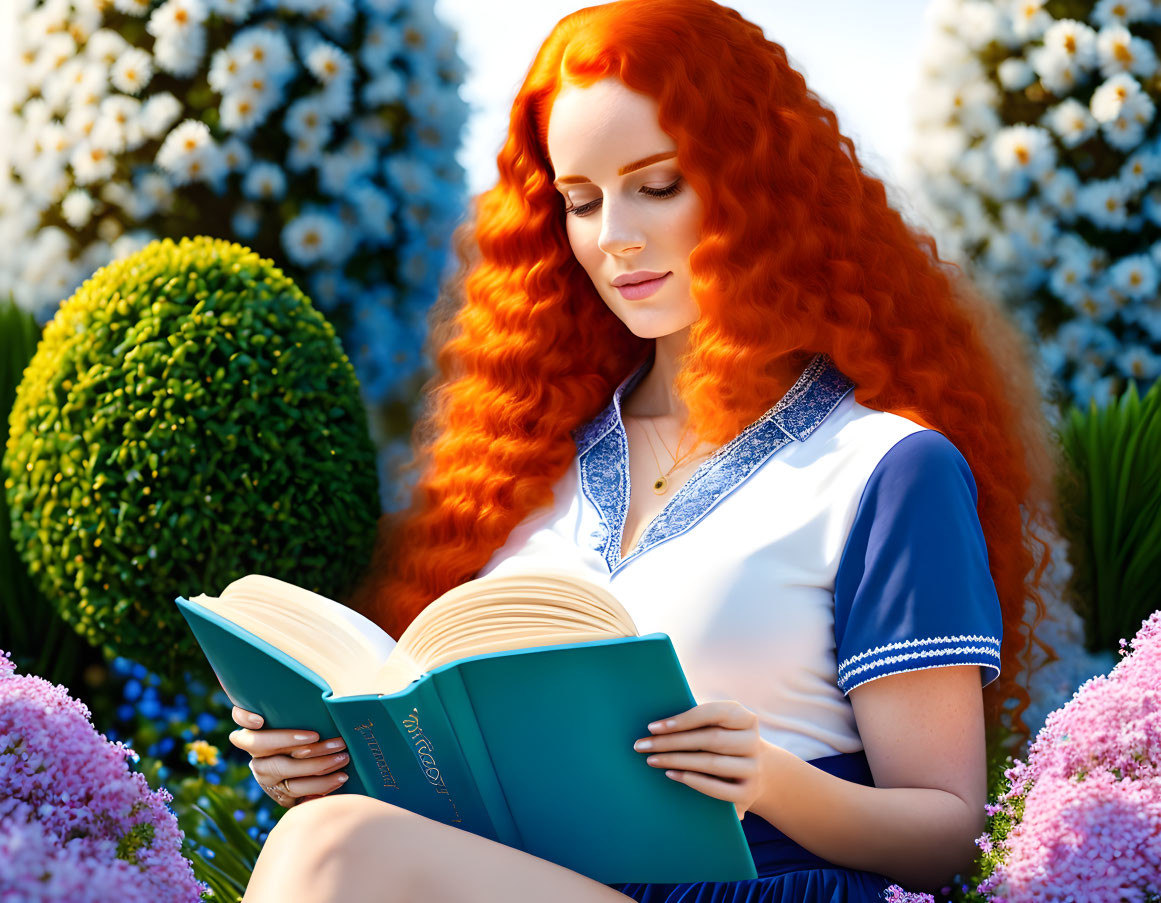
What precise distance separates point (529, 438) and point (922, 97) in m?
3.58

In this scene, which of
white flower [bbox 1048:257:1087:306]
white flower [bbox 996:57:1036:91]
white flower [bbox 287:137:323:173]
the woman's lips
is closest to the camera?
the woman's lips

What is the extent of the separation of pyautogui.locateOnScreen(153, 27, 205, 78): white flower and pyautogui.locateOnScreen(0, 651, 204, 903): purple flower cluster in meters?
3.10

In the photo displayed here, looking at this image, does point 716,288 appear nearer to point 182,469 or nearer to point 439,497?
point 439,497

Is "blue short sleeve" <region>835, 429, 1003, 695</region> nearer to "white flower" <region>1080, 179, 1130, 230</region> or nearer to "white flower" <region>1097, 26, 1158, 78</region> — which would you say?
"white flower" <region>1080, 179, 1130, 230</region>

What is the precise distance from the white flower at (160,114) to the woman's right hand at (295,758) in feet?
9.97

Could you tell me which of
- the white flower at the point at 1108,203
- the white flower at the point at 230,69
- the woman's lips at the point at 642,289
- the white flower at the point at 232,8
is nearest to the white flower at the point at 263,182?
the white flower at the point at 230,69

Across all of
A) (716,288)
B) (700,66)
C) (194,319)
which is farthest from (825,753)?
(194,319)

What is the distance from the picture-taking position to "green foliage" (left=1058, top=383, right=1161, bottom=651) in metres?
3.17

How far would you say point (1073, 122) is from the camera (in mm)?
4641

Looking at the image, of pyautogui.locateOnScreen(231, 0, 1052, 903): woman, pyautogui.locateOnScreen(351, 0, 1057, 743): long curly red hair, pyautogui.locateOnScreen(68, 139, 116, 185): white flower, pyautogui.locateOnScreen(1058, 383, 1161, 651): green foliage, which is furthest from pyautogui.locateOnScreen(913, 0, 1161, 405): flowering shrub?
pyautogui.locateOnScreen(68, 139, 116, 185): white flower

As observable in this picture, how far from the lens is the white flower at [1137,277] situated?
4492 millimetres

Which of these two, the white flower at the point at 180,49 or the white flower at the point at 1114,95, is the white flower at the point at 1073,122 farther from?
the white flower at the point at 180,49

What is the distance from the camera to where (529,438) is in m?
2.42

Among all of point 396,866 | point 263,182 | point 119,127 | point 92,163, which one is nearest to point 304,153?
point 263,182
